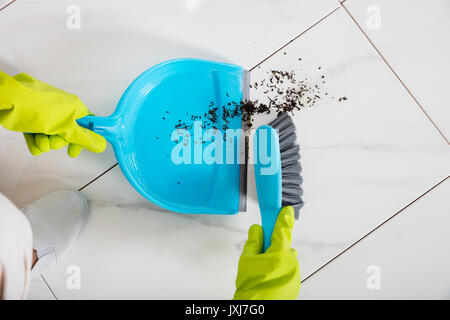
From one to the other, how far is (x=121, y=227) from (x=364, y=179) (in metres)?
0.59

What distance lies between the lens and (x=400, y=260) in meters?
0.75

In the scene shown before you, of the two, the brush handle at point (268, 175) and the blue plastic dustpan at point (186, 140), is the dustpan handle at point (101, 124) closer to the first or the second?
the blue plastic dustpan at point (186, 140)

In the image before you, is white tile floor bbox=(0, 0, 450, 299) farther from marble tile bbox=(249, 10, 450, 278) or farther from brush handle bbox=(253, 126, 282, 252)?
brush handle bbox=(253, 126, 282, 252)

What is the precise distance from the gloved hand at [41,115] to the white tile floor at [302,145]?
17 cm

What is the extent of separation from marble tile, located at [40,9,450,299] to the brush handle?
0.11 meters

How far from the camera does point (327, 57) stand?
2.47ft

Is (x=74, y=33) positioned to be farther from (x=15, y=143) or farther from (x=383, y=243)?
(x=383, y=243)

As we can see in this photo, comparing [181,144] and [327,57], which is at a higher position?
[327,57]

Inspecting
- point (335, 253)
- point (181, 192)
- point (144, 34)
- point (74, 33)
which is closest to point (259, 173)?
point (181, 192)

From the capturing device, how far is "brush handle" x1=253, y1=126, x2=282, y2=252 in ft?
1.89

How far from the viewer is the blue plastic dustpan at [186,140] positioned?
0.71 metres

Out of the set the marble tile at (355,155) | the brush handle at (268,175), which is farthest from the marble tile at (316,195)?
the brush handle at (268,175)

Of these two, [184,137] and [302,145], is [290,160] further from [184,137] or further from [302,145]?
[184,137]

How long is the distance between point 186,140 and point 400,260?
0.58m
